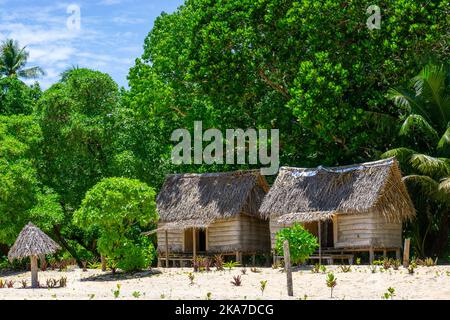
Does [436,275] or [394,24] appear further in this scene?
[394,24]

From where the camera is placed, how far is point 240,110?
32094 mm

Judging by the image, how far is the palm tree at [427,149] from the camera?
2658cm

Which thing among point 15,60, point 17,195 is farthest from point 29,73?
point 17,195

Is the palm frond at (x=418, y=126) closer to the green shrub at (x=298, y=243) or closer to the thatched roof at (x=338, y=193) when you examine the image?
the thatched roof at (x=338, y=193)

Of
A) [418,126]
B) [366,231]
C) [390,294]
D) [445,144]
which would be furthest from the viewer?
[418,126]

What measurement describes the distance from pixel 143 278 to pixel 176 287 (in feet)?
10.6

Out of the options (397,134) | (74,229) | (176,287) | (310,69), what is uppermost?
(310,69)

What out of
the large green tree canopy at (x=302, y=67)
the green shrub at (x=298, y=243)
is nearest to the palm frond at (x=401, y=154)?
the large green tree canopy at (x=302, y=67)

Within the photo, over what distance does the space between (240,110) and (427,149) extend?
781cm

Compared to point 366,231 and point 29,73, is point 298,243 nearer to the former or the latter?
point 366,231

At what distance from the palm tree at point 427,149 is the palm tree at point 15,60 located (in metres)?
29.2

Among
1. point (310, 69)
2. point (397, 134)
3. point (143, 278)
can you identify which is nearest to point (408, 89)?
point (397, 134)

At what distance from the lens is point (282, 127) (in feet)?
103

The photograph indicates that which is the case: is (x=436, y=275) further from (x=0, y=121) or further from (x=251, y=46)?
(x=0, y=121)
